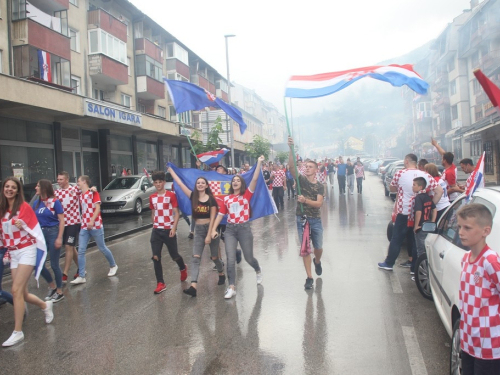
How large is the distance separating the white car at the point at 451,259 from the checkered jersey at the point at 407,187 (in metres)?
1.61

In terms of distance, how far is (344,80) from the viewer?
616cm

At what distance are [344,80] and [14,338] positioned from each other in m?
5.17

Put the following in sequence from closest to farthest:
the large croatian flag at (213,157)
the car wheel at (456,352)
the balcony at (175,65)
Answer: the car wheel at (456,352), the large croatian flag at (213,157), the balcony at (175,65)

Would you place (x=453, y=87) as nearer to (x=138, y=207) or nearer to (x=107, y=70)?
(x=107, y=70)

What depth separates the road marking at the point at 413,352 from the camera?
3.57m

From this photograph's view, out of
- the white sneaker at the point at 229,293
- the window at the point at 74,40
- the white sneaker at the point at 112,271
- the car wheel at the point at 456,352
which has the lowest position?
the white sneaker at the point at 229,293

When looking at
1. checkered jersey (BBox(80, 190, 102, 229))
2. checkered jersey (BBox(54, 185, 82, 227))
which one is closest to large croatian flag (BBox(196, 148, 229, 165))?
checkered jersey (BBox(80, 190, 102, 229))

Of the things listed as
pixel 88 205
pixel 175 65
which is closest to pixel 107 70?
pixel 175 65

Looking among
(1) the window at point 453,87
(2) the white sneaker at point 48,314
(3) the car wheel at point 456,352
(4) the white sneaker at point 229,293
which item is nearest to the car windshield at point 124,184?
(4) the white sneaker at point 229,293

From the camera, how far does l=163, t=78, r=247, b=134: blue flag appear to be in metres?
8.67

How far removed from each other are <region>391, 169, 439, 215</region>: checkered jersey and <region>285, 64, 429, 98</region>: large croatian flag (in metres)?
1.30

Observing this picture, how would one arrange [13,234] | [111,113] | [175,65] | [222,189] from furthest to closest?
[175,65]
[111,113]
[222,189]
[13,234]

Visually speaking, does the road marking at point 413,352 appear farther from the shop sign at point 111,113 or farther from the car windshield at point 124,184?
the shop sign at point 111,113

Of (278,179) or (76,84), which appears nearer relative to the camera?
(278,179)
